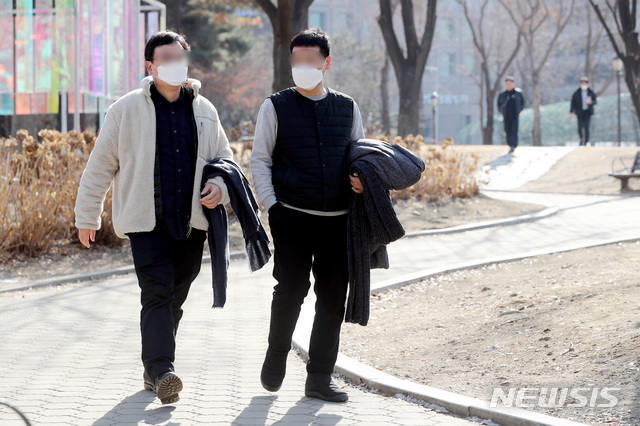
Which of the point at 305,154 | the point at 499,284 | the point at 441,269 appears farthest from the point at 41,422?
the point at 441,269

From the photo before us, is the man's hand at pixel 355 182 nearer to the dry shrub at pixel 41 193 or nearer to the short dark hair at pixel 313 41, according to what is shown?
the short dark hair at pixel 313 41

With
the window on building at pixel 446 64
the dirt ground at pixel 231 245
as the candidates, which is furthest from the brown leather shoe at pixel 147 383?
the window on building at pixel 446 64

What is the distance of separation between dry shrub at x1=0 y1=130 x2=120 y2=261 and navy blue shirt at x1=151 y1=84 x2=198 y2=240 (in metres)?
6.06

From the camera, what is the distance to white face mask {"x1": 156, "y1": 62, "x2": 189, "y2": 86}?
4.96 metres

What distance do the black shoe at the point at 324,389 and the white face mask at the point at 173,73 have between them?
5.65 feet

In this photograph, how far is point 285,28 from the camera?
51.5ft

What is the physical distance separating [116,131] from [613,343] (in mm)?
3015

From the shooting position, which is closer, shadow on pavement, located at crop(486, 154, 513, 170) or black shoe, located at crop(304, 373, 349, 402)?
black shoe, located at crop(304, 373, 349, 402)

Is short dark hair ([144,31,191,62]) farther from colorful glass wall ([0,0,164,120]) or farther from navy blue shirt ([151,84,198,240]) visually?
colorful glass wall ([0,0,164,120])

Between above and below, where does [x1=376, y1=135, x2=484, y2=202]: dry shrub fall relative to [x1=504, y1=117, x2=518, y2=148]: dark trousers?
below

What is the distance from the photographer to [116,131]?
506 cm

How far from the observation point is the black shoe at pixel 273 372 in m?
5.20

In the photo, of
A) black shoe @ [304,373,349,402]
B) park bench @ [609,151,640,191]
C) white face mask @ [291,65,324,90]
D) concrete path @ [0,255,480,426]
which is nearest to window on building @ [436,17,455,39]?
park bench @ [609,151,640,191]

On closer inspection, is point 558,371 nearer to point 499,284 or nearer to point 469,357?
point 469,357
